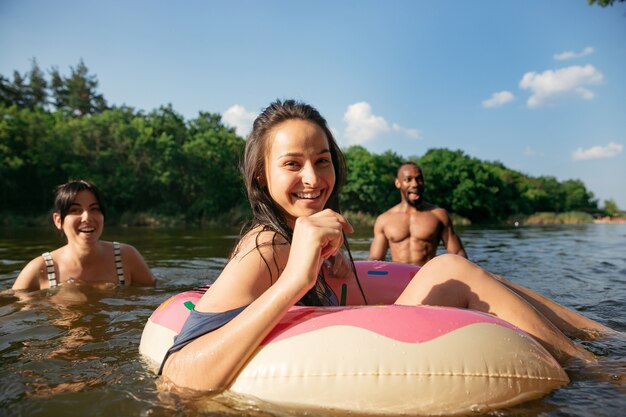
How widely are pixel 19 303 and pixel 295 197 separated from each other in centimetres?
338

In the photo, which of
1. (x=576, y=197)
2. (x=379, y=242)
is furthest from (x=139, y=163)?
(x=576, y=197)

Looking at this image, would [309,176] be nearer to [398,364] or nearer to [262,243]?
[262,243]

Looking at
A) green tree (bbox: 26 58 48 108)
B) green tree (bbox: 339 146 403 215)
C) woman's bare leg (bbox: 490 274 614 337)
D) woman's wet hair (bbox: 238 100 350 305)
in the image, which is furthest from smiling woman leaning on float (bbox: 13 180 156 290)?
green tree (bbox: 26 58 48 108)

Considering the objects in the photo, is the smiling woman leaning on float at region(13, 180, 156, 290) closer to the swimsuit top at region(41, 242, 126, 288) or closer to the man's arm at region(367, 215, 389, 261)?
the swimsuit top at region(41, 242, 126, 288)

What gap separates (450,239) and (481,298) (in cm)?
456

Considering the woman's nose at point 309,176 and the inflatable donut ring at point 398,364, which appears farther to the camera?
the woman's nose at point 309,176

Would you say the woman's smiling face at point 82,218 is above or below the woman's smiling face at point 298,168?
below

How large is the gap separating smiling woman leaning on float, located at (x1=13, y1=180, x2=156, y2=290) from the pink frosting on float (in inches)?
135

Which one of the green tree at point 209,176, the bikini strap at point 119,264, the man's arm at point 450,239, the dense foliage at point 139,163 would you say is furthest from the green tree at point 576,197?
the bikini strap at point 119,264

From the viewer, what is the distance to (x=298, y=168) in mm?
2086

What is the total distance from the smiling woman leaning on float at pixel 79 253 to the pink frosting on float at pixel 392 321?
342 cm

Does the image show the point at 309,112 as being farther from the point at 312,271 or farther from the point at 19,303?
the point at 19,303

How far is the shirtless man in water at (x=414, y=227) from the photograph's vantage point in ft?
22.2

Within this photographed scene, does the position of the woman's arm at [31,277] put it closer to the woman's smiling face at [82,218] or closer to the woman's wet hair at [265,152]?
the woman's smiling face at [82,218]
